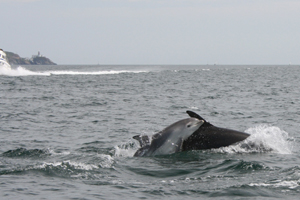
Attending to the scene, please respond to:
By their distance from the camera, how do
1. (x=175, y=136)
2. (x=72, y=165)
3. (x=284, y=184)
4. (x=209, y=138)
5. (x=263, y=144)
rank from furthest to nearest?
(x=263, y=144) < (x=209, y=138) < (x=175, y=136) < (x=72, y=165) < (x=284, y=184)

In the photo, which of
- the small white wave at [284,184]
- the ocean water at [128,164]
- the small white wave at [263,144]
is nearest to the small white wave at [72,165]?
the ocean water at [128,164]

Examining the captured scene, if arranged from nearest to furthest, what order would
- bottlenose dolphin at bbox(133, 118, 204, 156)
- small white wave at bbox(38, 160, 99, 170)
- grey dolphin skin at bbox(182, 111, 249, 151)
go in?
small white wave at bbox(38, 160, 99, 170), bottlenose dolphin at bbox(133, 118, 204, 156), grey dolphin skin at bbox(182, 111, 249, 151)

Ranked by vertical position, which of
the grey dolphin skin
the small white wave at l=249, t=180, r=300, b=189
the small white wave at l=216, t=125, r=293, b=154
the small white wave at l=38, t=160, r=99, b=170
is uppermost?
the grey dolphin skin

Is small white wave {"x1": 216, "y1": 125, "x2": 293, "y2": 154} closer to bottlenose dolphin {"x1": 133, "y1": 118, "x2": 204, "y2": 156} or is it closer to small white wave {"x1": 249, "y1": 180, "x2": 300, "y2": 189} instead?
bottlenose dolphin {"x1": 133, "y1": 118, "x2": 204, "y2": 156}

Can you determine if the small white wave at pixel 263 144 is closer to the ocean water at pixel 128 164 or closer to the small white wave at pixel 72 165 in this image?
the ocean water at pixel 128 164

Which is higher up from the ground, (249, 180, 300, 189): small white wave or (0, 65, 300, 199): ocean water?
(249, 180, 300, 189): small white wave

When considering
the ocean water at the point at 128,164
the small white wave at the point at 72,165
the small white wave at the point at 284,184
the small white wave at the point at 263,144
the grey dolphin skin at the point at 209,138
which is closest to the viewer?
the ocean water at the point at 128,164

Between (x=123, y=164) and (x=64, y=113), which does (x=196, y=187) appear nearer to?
(x=123, y=164)

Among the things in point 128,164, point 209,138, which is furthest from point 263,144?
point 128,164

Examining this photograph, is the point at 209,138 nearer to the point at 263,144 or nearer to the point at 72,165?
the point at 263,144

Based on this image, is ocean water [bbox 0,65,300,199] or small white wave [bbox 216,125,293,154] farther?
small white wave [bbox 216,125,293,154]

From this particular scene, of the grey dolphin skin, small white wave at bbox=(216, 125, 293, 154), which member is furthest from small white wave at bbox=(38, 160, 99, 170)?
small white wave at bbox=(216, 125, 293, 154)

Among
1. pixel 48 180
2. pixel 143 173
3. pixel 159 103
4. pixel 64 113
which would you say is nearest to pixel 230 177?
pixel 143 173

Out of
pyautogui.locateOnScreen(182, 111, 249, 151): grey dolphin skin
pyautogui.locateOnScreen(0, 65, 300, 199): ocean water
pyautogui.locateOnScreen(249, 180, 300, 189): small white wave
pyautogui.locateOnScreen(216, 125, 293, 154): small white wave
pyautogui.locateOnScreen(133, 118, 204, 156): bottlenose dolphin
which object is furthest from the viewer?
pyautogui.locateOnScreen(216, 125, 293, 154): small white wave
